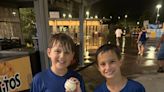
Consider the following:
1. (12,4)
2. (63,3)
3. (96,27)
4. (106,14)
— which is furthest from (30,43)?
(106,14)

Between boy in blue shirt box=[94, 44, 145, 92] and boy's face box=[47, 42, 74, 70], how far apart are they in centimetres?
24

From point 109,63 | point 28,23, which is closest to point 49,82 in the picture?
point 109,63

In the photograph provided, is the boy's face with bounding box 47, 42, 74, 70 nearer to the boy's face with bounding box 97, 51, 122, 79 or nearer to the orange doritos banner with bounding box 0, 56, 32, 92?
the boy's face with bounding box 97, 51, 122, 79

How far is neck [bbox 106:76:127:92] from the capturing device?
191 centimetres

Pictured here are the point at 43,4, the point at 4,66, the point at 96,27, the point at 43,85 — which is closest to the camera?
the point at 43,85

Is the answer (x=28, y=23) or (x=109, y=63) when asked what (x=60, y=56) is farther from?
(x=28, y=23)

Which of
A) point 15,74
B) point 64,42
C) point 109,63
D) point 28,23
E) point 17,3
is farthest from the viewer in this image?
point 28,23

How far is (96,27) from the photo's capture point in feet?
64.4

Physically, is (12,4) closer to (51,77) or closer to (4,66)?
(4,66)

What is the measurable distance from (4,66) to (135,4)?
65.6m

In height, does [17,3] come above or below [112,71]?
above

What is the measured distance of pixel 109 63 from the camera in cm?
188

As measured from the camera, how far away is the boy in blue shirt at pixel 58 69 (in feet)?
6.51

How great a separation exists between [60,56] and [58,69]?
0.14 metres
